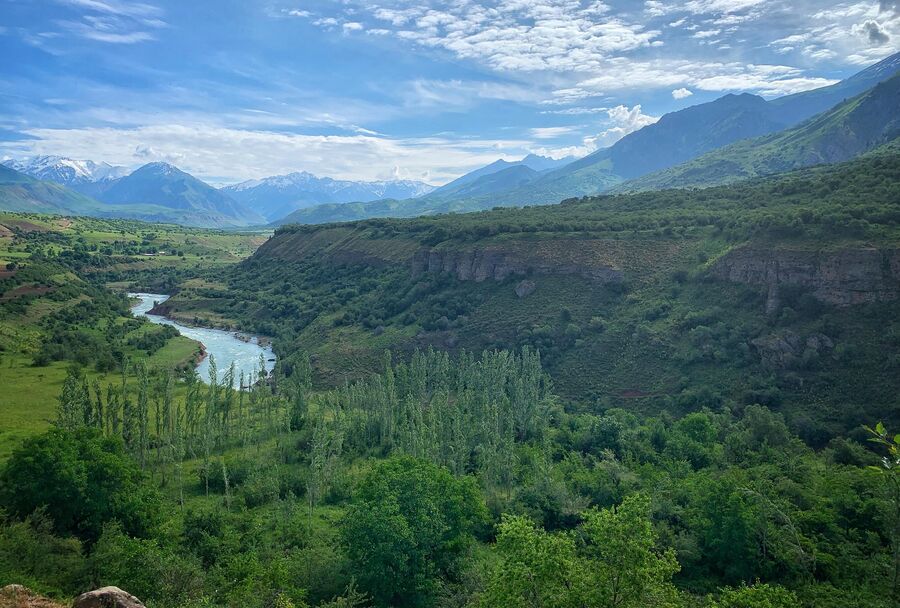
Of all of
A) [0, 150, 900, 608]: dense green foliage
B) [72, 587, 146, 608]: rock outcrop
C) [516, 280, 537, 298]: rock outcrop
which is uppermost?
[516, 280, 537, 298]: rock outcrop

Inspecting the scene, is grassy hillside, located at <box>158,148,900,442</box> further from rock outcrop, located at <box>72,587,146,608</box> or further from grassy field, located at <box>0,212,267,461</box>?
rock outcrop, located at <box>72,587,146,608</box>

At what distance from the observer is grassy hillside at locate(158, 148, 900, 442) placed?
54.9 m

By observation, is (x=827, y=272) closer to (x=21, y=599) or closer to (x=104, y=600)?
(x=104, y=600)

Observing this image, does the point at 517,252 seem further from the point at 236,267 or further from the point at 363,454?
the point at 236,267

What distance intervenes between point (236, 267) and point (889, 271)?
160 meters

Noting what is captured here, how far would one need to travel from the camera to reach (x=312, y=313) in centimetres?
11044

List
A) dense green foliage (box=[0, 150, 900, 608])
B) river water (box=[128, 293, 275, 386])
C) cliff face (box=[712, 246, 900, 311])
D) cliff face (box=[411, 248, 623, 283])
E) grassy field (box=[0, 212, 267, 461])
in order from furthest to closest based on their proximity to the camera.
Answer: river water (box=[128, 293, 275, 386])
cliff face (box=[411, 248, 623, 283])
cliff face (box=[712, 246, 900, 311])
grassy field (box=[0, 212, 267, 461])
dense green foliage (box=[0, 150, 900, 608])

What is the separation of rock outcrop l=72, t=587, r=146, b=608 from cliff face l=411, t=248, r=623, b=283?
240 feet

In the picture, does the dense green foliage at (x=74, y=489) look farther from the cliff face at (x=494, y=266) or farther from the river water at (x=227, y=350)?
the cliff face at (x=494, y=266)

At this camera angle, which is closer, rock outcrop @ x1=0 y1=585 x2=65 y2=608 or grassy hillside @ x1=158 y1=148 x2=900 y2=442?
rock outcrop @ x1=0 y1=585 x2=65 y2=608

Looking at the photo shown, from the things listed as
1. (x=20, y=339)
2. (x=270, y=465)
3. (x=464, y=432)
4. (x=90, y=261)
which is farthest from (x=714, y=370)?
(x=90, y=261)

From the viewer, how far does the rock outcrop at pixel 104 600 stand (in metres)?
16.5

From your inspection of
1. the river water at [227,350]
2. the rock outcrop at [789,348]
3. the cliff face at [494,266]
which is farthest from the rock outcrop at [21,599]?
the cliff face at [494,266]

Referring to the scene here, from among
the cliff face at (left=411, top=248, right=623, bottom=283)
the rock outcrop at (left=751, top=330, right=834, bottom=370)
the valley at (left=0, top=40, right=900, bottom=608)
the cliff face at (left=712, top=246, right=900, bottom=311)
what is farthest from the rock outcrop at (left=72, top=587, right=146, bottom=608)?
the cliff face at (left=411, top=248, right=623, bottom=283)
